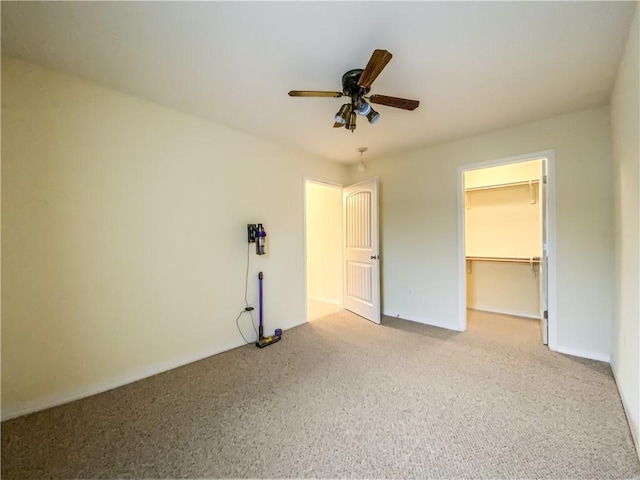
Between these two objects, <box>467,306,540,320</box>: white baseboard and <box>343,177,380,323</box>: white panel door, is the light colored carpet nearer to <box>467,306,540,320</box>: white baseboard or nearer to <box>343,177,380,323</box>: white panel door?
<box>343,177,380,323</box>: white panel door

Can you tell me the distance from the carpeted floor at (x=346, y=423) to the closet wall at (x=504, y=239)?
1650mm

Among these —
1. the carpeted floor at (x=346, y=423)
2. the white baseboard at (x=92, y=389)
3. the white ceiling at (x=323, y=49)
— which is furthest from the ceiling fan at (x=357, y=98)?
the white baseboard at (x=92, y=389)

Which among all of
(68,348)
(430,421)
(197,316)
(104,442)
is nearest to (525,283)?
(430,421)

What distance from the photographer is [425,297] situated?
Answer: 12.3 ft

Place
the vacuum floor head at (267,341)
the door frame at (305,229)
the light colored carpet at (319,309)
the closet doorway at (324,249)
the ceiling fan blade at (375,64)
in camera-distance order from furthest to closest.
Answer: the closet doorway at (324,249) → the light colored carpet at (319,309) → the door frame at (305,229) → the vacuum floor head at (267,341) → the ceiling fan blade at (375,64)

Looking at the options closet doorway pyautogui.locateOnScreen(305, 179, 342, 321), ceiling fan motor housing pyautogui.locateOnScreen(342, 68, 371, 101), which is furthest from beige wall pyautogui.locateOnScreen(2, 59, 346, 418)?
closet doorway pyautogui.locateOnScreen(305, 179, 342, 321)

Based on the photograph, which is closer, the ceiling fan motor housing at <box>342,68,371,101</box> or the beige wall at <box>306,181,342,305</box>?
the ceiling fan motor housing at <box>342,68,371,101</box>

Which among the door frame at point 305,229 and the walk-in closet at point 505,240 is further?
the walk-in closet at point 505,240

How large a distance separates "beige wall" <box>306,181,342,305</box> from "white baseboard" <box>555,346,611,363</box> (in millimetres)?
2909

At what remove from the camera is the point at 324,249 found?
→ 502 centimetres

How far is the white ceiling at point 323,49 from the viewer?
58.2 inches

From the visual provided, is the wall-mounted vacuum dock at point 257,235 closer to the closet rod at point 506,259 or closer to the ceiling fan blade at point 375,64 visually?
the ceiling fan blade at point 375,64

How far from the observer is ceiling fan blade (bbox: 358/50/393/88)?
142cm

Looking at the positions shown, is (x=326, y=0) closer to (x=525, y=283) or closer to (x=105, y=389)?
(x=105, y=389)
